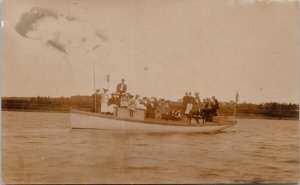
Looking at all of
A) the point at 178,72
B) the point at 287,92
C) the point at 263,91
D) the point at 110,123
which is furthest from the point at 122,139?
the point at 287,92

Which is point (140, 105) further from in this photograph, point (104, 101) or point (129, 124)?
point (104, 101)

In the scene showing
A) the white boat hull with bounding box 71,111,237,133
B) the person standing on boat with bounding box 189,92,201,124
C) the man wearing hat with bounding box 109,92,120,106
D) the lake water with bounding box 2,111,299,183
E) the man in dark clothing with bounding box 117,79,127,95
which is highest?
the man in dark clothing with bounding box 117,79,127,95

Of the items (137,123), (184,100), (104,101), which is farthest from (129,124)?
(184,100)

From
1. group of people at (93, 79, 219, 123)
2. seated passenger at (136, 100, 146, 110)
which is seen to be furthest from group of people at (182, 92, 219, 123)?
seated passenger at (136, 100, 146, 110)

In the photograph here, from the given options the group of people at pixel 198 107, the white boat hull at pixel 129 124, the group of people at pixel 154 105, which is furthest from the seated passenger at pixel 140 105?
the group of people at pixel 198 107

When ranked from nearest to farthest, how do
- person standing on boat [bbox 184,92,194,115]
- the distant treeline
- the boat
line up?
the distant treeline → the boat → person standing on boat [bbox 184,92,194,115]

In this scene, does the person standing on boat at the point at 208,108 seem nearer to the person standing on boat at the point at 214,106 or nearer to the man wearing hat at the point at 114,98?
the person standing on boat at the point at 214,106

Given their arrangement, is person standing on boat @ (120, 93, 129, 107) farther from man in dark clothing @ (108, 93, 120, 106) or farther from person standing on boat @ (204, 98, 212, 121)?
person standing on boat @ (204, 98, 212, 121)

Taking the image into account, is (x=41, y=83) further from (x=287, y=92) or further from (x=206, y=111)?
(x=287, y=92)
